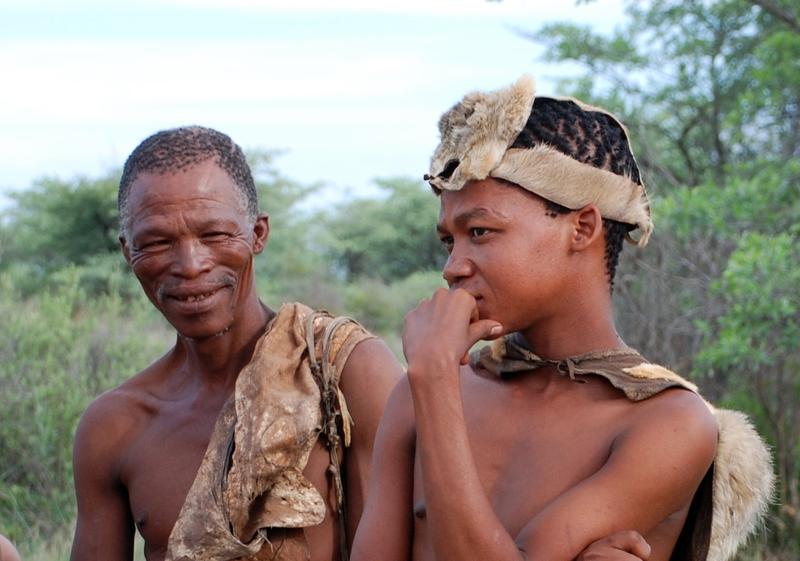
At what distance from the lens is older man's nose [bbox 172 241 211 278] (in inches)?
133

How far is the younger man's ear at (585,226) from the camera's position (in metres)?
2.61

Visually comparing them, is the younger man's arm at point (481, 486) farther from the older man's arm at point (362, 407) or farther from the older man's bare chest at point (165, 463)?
the older man's bare chest at point (165, 463)

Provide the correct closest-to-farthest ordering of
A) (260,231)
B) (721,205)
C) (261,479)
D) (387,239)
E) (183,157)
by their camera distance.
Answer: (261,479) → (183,157) → (260,231) → (721,205) → (387,239)

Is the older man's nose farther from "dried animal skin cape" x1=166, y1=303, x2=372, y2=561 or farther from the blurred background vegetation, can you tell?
the blurred background vegetation

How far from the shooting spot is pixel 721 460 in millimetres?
2551

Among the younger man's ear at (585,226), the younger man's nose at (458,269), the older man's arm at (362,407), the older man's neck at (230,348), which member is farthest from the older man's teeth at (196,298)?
the younger man's ear at (585,226)

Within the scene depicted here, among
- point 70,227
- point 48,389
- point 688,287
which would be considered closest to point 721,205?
point 688,287

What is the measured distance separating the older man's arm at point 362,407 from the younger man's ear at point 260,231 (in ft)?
1.47

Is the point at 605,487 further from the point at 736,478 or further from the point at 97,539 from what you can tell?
the point at 97,539

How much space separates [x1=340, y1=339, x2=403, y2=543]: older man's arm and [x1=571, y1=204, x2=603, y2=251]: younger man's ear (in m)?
0.91

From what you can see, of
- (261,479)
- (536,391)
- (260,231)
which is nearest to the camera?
(536,391)

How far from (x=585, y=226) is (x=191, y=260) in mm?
1202

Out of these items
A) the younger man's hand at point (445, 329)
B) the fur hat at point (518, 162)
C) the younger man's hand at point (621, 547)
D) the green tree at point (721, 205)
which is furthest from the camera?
the green tree at point (721, 205)

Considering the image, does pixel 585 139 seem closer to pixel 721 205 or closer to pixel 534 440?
pixel 534 440
